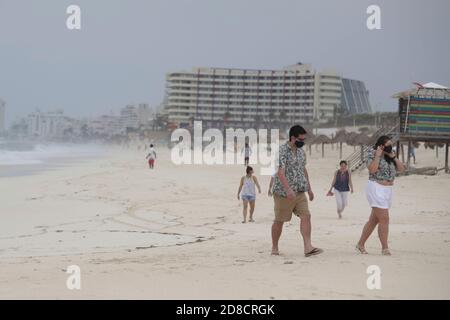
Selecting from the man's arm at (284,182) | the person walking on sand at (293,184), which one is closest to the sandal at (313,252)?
the person walking on sand at (293,184)

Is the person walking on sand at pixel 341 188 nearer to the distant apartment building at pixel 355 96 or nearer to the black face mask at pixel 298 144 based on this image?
the black face mask at pixel 298 144

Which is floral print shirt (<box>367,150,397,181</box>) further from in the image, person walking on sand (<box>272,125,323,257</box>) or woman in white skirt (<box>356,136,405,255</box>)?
person walking on sand (<box>272,125,323,257</box>)

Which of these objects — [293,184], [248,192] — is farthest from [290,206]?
[248,192]

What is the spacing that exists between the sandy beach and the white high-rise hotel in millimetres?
120454

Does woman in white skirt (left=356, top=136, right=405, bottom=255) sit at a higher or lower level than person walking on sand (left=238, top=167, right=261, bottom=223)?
higher

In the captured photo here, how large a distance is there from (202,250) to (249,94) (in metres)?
133

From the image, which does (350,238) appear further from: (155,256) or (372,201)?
(155,256)

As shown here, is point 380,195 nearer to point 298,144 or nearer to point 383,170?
point 383,170

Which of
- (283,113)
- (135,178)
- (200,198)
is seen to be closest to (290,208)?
(200,198)

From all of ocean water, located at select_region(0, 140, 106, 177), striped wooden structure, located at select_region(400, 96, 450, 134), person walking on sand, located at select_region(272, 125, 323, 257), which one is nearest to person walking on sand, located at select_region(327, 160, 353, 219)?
person walking on sand, located at select_region(272, 125, 323, 257)

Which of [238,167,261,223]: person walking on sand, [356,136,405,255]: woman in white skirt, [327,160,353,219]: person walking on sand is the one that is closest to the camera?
[356,136,405,255]: woman in white skirt

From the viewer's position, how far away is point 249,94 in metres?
140

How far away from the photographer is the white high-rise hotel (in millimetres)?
135375

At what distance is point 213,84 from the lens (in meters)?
140
